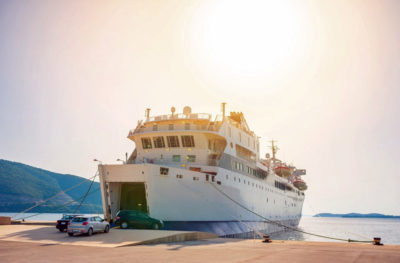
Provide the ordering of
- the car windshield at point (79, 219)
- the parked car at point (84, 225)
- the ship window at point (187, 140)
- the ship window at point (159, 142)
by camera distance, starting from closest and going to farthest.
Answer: the parked car at point (84, 225), the car windshield at point (79, 219), the ship window at point (187, 140), the ship window at point (159, 142)

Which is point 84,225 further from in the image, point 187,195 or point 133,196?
point 133,196

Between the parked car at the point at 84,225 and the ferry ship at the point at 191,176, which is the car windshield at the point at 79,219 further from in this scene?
the ferry ship at the point at 191,176

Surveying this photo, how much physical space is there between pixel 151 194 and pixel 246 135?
60.6 feet

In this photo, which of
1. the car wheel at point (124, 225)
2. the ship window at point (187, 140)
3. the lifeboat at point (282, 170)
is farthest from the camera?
the lifeboat at point (282, 170)

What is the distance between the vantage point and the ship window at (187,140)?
3073cm

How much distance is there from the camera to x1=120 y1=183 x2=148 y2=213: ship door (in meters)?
28.4

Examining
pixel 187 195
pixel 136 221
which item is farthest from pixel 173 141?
pixel 136 221

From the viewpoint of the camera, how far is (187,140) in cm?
3086

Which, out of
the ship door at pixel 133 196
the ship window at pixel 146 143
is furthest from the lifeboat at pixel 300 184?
the ship door at pixel 133 196

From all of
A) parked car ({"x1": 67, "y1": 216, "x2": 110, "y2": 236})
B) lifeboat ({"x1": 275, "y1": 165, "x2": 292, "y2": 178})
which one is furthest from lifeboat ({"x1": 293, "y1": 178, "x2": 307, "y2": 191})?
parked car ({"x1": 67, "y1": 216, "x2": 110, "y2": 236})

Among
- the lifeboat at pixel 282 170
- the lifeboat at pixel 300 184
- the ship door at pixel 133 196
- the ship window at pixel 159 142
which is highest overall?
the lifeboat at pixel 282 170

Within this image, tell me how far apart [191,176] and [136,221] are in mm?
5678

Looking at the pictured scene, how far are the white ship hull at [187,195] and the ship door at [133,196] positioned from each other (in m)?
0.74

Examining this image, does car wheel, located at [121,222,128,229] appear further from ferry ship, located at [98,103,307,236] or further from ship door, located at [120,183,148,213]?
ship door, located at [120,183,148,213]
